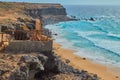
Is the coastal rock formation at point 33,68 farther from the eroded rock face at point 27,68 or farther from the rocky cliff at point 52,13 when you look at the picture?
the rocky cliff at point 52,13

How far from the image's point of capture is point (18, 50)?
26.0m

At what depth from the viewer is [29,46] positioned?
86.2 feet

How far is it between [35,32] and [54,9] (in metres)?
88.4

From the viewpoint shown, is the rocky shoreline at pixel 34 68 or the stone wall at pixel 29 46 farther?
the stone wall at pixel 29 46

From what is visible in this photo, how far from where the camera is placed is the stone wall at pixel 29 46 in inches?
1020

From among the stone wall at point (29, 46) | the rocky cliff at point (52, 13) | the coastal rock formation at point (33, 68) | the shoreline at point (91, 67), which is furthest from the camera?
the rocky cliff at point (52, 13)

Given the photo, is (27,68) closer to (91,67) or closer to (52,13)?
(91,67)

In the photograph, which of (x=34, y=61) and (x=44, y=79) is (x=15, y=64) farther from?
(x=44, y=79)

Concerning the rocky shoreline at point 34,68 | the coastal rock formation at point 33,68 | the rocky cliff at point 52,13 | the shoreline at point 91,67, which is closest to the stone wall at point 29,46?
the rocky shoreline at point 34,68

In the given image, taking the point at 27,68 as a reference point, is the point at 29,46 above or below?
above

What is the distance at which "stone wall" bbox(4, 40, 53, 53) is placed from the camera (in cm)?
2591

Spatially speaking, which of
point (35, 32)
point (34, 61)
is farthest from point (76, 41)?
point (34, 61)

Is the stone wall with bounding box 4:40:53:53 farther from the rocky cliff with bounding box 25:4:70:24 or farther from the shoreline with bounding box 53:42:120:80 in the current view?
the rocky cliff with bounding box 25:4:70:24

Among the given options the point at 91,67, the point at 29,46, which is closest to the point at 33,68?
the point at 29,46
